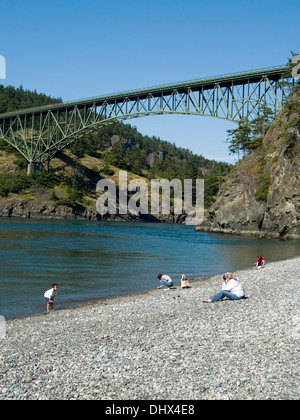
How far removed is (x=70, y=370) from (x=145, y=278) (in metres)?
13.9

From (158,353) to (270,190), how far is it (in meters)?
50.3

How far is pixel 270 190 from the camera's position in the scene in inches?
2188

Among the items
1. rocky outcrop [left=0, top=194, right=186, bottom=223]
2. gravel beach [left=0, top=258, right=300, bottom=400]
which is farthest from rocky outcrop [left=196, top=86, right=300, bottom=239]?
rocky outcrop [left=0, top=194, right=186, bottom=223]

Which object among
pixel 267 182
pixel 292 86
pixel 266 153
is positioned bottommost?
pixel 267 182

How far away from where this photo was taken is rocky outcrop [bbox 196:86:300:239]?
52.5 m

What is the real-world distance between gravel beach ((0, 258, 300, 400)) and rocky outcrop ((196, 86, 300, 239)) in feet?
137

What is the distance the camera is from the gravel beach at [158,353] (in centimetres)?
645

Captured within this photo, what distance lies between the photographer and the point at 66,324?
11.1 m

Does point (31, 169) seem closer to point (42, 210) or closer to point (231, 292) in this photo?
point (42, 210)

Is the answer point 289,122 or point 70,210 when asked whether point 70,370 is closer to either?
point 289,122

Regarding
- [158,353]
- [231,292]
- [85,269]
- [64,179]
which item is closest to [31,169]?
[64,179]

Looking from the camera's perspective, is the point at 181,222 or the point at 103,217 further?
the point at 181,222

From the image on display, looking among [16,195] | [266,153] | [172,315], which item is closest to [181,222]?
[16,195]
